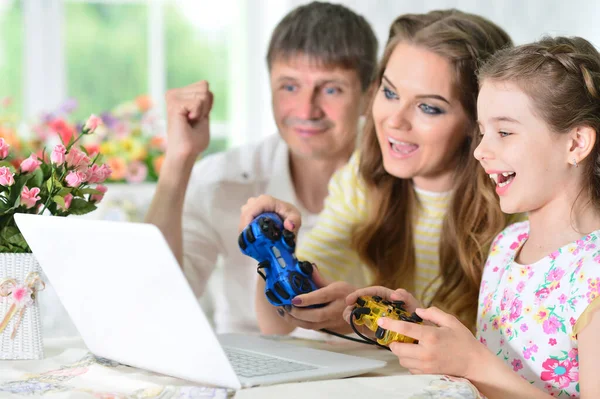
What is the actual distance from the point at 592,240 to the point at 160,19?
335cm

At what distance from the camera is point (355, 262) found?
182 cm

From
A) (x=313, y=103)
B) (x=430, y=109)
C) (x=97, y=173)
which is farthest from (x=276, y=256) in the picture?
→ (x=313, y=103)

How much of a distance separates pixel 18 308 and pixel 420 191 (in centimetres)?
89

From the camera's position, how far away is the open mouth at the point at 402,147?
5.12 ft

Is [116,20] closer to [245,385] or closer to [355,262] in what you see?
[355,262]

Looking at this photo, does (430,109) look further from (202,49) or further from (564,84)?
(202,49)

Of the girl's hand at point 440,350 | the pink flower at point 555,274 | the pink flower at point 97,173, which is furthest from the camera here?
the pink flower at point 97,173

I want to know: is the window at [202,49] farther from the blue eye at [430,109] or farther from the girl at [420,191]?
the blue eye at [430,109]

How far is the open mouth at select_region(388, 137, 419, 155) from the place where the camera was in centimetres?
156

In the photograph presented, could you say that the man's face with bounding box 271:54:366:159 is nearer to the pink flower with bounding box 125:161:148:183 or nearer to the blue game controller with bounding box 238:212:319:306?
the blue game controller with bounding box 238:212:319:306

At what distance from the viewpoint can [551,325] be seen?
1.07 meters

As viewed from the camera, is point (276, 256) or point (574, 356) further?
point (276, 256)

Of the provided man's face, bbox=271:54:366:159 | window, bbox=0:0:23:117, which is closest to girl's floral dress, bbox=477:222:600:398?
man's face, bbox=271:54:366:159

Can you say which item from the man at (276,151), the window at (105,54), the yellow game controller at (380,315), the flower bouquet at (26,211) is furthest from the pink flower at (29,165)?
the window at (105,54)
